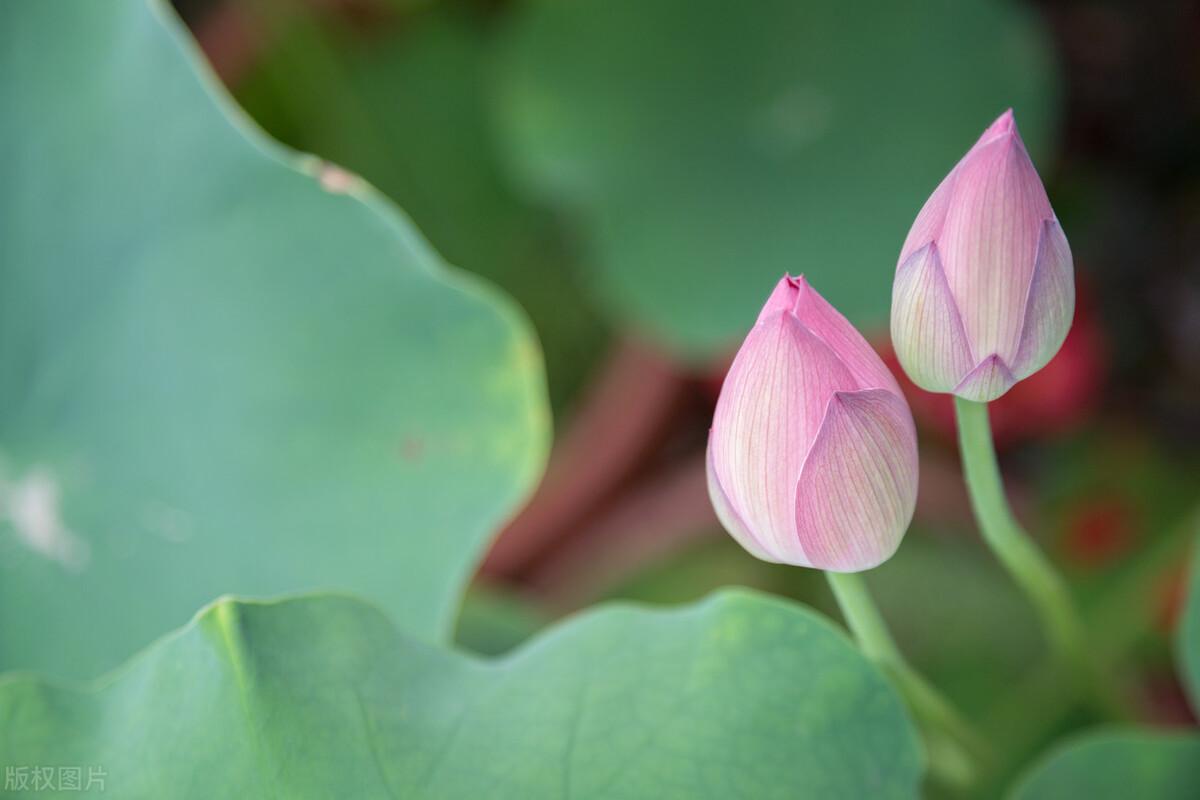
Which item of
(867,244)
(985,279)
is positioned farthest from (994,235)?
(867,244)

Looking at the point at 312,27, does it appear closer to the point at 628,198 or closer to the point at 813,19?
the point at 628,198

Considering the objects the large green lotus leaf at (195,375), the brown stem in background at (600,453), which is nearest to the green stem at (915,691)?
the large green lotus leaf at (195,375)

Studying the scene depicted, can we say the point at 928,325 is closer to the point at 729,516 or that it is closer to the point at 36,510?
the point at 729,516

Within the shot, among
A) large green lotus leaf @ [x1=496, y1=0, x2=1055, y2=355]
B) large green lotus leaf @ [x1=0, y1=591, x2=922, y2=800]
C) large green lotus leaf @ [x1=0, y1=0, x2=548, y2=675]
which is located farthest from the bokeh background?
large green lotus leaf @ [x1=0, y1=591, x2=922, y2=800]

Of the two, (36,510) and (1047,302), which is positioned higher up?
(1047,302)

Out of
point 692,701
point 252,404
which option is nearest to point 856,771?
point 692,701
